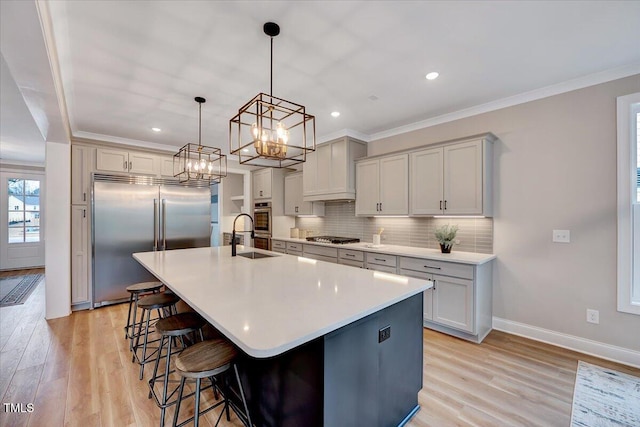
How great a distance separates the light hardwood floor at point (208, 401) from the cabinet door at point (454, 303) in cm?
19

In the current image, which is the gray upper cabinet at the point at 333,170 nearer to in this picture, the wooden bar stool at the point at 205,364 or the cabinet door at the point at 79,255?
the wooden bar stool at the point at 205,364

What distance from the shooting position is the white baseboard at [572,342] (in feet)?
7.84

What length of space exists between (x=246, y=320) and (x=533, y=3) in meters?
2.41

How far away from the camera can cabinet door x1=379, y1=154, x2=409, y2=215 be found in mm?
3590

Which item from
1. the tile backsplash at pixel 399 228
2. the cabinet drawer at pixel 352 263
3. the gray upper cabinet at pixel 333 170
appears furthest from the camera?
the gray upper cabinet at pixel 333 170

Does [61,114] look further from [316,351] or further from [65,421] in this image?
[316,351]

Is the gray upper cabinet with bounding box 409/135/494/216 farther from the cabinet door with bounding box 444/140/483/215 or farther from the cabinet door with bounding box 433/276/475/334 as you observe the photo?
the cabinet door with bounding box 433/276/475/334

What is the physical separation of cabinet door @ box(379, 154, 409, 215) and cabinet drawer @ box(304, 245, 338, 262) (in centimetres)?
91

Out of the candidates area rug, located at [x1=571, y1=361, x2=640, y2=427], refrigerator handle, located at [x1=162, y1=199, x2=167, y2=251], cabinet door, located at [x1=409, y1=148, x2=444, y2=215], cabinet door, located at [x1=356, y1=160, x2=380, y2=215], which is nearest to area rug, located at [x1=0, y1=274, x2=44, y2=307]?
refrigerator handle, located at [x1=162, y1=199, x2=167, y2=251]

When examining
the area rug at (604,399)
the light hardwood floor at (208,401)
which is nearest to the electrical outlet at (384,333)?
the light hardwood floor at (208,401)

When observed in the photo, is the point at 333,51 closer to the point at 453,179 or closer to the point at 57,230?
the point at 453,179

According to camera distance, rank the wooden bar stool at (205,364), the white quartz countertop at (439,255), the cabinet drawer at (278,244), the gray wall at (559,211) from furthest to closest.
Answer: the cabinet drawer at (278,244)
the white quartz countertop at (439,255)
the gray wall at (559,211)
the wooden bar stool at (205,364)

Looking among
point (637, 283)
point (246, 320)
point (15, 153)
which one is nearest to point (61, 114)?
point (246, 320)

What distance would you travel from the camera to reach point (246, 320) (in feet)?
3.76
